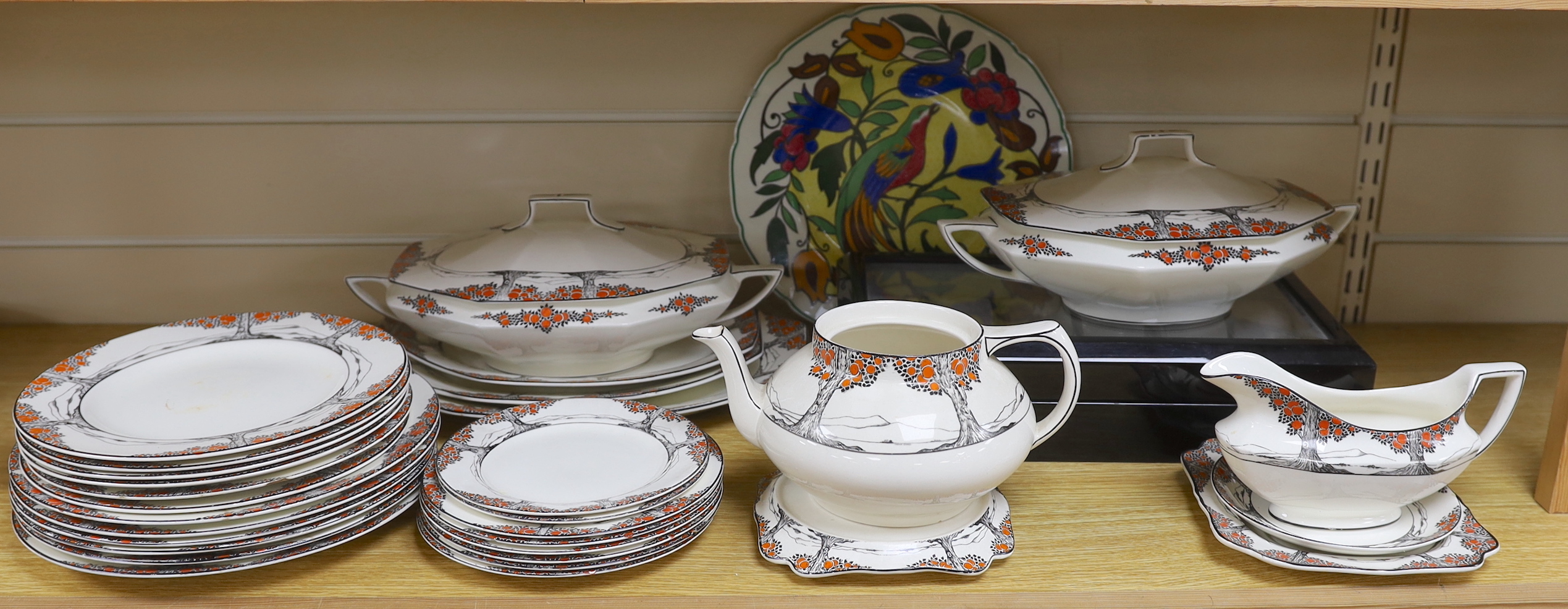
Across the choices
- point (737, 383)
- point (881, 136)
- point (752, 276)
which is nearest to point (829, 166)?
point (881, 136)

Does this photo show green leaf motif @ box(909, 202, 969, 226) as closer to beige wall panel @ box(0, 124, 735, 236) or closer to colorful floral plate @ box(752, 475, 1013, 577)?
beige wall panel @ box(0, 124, 735, 236)

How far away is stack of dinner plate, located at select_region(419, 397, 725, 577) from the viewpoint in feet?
2.34

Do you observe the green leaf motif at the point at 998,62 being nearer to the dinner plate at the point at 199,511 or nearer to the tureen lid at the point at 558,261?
the tureen lid at the point at 558,261

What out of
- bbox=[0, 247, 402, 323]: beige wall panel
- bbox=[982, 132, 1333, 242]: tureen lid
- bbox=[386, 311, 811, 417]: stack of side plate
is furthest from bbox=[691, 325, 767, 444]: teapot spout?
bbox=[0, 247, 402, 323]: beige wall panel

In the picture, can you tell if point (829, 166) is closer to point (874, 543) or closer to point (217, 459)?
point (874, 543)

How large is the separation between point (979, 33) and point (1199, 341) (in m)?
0.38

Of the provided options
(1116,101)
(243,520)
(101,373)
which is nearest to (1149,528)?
(1116,101)

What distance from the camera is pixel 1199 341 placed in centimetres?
84

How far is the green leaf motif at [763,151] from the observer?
3.53 feet

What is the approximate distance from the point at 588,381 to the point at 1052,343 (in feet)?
1.30

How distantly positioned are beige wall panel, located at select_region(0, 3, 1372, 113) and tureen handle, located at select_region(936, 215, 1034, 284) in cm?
25

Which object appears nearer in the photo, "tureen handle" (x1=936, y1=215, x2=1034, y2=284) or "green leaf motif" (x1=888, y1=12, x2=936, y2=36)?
"tureen handle" (x1=936, y1=215, x2=1034, y2=284)

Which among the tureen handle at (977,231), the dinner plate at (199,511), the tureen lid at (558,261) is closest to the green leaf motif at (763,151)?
the tureen lid at (558,261)

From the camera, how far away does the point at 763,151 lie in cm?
108
